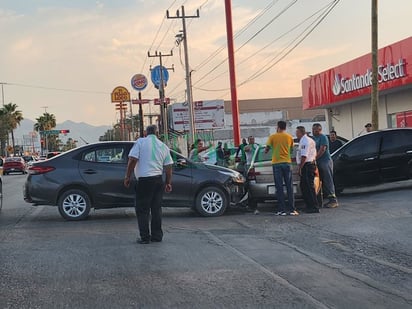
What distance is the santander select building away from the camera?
22016mm

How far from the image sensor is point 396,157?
14.1 m

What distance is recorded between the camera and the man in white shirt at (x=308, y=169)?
11.6 m

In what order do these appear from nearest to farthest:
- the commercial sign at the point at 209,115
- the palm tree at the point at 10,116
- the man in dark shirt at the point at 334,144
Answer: the man in dark shirt at the point at 334,144 → the commercial sign at the point at 209,115 → the palm tree at the point at 10,116

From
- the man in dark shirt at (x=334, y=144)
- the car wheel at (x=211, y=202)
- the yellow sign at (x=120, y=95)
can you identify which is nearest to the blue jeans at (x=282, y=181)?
the car wheel at (x=211, y=202)

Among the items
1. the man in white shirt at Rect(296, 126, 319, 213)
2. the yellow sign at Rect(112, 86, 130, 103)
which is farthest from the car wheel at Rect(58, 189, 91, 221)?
the yellow sign at Rect(112, 86, 130, 103)

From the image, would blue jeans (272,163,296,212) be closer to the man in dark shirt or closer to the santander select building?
the man in dark shirt

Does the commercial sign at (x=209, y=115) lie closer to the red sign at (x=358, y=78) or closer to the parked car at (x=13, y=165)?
the parked car at (x=13, y=165)

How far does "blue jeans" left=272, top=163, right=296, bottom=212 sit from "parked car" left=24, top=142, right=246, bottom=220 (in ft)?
3.22

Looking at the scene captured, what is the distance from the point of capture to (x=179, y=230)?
9.92 metres

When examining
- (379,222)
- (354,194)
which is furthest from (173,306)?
(354,194)

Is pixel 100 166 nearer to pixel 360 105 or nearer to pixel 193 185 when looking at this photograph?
pixel 193 185

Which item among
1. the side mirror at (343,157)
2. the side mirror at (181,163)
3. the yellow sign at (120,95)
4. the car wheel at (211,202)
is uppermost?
the yellow sign at (120,95)

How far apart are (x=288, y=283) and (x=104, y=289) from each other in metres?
1.91

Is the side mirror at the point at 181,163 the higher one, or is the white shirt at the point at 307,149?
the white shirt at the point at 307,149
